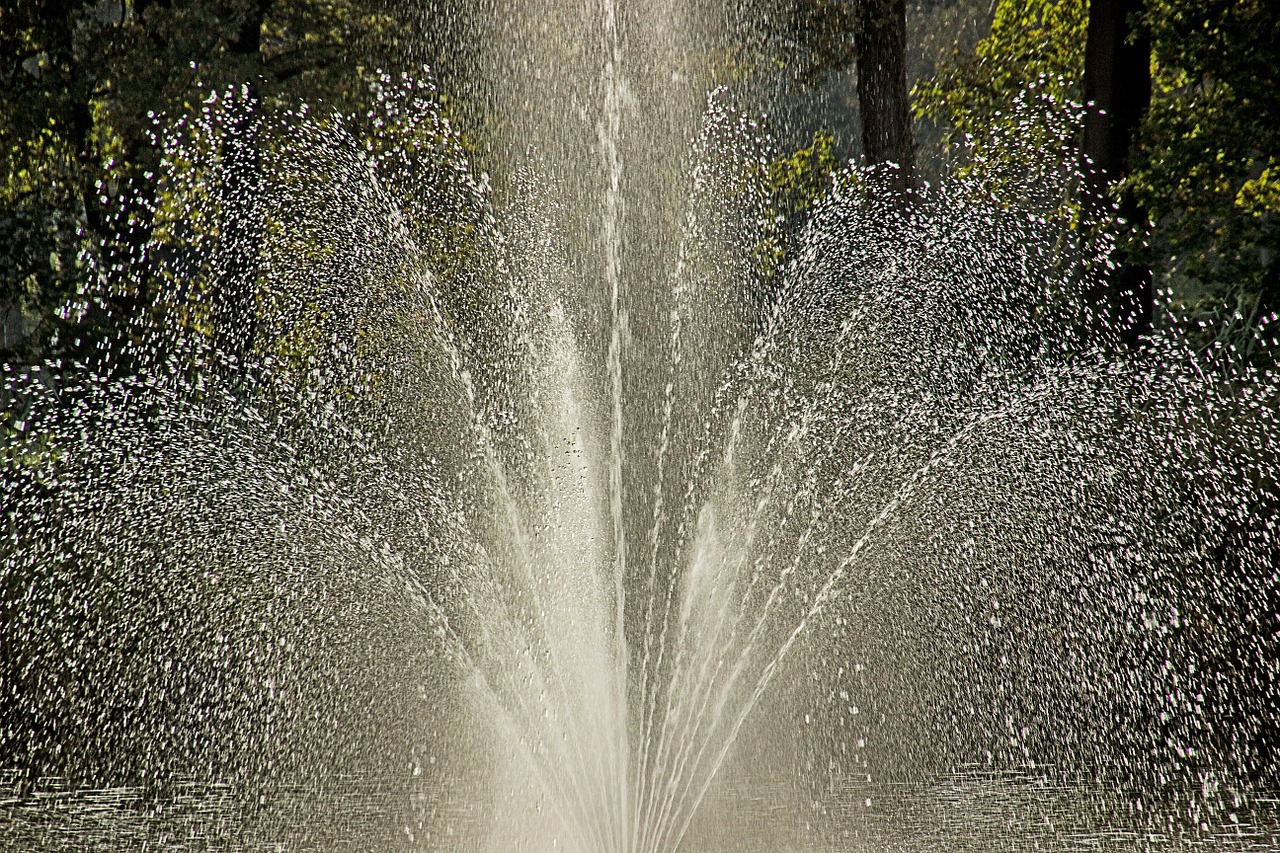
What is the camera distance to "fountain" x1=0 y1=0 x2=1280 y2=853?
8977mm

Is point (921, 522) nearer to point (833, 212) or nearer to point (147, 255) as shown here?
point (833, 212)

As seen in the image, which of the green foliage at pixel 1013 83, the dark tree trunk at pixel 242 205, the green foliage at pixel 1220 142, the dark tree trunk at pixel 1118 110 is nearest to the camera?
the green foliage at pixel 1220 142

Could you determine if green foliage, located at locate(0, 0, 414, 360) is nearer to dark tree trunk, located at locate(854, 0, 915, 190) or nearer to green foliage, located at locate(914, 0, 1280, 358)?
dark tree trunk, located at locate(854, 0, 915, 190)

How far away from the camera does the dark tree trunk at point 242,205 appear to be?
1689 cm

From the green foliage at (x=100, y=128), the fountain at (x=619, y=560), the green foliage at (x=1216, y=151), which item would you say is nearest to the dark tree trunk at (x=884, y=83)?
the fountain at (x=619, y=560)

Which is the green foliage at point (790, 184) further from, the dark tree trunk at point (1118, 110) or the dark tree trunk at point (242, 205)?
the dark tree trunk at point (242, 205)

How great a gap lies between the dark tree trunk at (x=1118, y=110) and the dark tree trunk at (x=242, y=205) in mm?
9123

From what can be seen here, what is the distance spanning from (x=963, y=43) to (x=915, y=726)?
651 inches

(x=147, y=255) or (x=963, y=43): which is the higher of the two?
(x=147, y=255)

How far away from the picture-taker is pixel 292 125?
18.2m

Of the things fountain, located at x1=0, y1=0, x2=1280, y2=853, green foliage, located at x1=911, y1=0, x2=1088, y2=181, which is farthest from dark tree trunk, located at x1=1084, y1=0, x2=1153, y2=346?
green foliage, located at x1=911, y1=0, x2=1088, y2=181

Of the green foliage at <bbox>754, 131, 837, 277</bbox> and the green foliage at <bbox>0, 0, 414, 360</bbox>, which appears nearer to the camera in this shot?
the green foliage at <bbox>0, 0, 414, 360</bbox>

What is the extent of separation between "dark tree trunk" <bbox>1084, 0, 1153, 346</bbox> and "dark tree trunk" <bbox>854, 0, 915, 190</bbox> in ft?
9.36

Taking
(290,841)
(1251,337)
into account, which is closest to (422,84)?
(1251,337)
